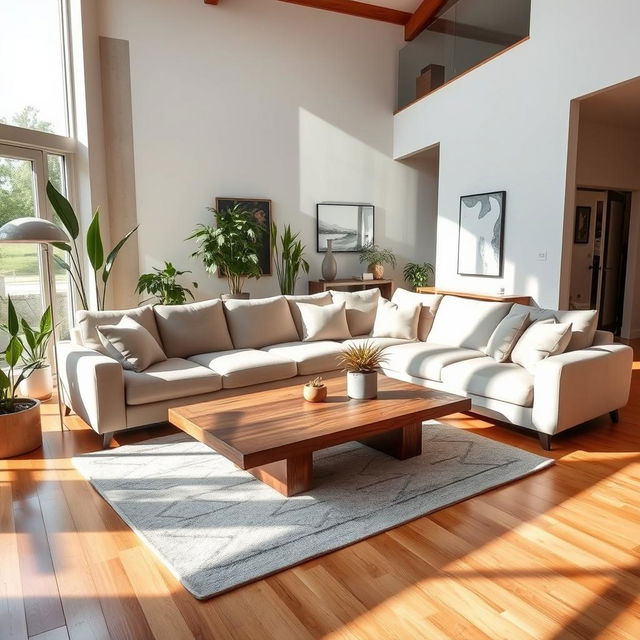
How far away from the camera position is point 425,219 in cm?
836

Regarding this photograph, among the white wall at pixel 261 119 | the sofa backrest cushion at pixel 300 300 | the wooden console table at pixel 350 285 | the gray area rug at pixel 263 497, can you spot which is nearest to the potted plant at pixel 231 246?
the white wall at pixel 261 119

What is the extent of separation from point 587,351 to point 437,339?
4.66 ft

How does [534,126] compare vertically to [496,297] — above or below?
above

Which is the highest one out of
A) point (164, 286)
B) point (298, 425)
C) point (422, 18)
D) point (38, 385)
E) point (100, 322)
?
point (422, 18)

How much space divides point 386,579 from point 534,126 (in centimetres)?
491

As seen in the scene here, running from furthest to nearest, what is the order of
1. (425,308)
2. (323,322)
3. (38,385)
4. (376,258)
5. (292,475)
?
1. (376,258)
2. (425,308)
3. (323,322)
4. (38,385)
5. (292,475)

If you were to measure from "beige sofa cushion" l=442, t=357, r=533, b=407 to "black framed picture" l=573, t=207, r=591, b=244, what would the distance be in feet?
12.6

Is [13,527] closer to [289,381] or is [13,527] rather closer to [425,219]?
[289,381]

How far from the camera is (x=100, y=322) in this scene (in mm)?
4152

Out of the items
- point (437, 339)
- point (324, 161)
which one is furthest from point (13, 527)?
point (324, 161)

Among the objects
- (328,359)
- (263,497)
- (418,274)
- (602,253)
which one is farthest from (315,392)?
(602,253)

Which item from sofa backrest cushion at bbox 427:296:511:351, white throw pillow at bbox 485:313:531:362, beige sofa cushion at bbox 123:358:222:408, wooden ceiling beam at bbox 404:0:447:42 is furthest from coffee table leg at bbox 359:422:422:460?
wooden ceiling beam at bbox 404:0:447:42

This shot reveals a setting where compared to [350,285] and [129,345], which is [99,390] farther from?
[350,285]

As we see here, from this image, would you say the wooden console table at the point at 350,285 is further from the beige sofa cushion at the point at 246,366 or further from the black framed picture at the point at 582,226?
the beige sofa cushion at the point at 246,366
